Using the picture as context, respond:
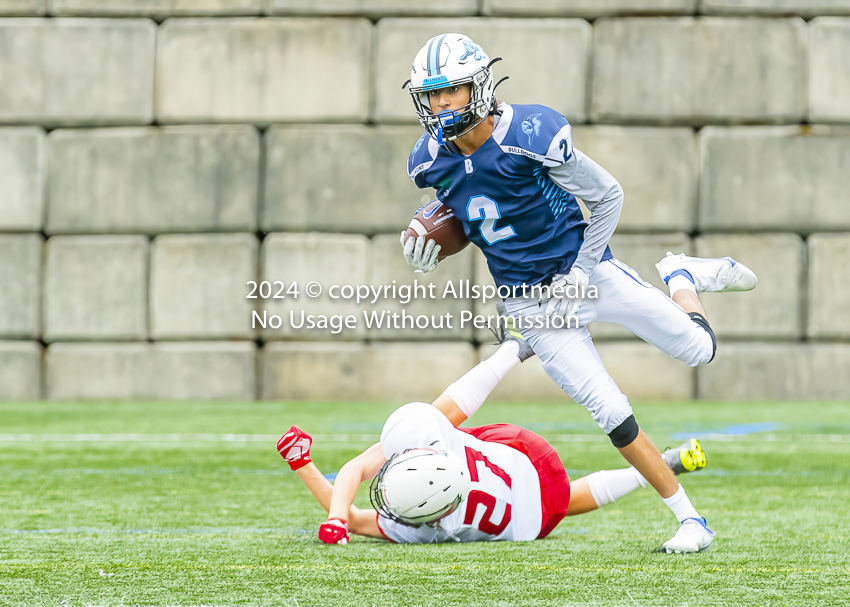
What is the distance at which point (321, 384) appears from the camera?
29.8 feet

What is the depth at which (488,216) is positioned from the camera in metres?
3.38

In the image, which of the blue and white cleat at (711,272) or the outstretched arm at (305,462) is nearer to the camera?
the outstretched arm at (305,462)

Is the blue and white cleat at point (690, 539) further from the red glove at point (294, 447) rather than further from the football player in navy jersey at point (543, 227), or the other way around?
the red glove at point (294, 447)

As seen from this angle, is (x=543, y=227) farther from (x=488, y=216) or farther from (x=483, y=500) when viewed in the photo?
(x=483, y=500)

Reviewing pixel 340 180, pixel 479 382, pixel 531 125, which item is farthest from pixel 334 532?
pixel 340 180

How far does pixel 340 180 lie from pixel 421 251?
5.76 m

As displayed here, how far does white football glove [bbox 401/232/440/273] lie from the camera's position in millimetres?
3461

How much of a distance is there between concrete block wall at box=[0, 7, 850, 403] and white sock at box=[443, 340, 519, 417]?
520cm

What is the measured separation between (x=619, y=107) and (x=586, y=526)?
6111 mm

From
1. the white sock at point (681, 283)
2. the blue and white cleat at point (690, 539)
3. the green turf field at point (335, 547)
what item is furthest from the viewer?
the white sock at point (681, 283)

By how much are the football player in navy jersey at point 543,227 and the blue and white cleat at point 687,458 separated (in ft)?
0.51

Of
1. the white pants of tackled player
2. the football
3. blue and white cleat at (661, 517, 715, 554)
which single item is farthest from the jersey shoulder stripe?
blue and white cleat at (661, 517, 715, 554)

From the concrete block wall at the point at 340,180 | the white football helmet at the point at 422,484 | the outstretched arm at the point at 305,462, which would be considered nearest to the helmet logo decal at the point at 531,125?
the white football helmet at the point at 422,484

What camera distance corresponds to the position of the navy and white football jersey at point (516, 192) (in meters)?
3.22
